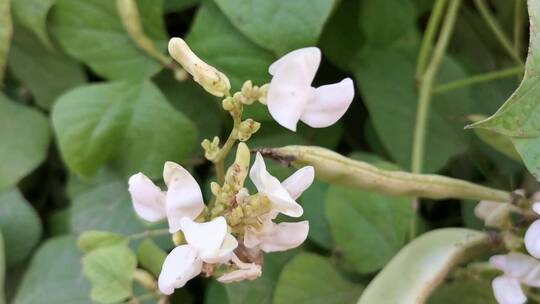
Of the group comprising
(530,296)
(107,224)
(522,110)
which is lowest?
(107,224)

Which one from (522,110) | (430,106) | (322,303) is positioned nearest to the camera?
(522,110)

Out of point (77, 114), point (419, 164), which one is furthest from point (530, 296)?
point (77, 114)

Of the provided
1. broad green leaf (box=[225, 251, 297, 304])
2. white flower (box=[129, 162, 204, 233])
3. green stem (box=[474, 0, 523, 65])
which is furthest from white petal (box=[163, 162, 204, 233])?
green stem (box=[474, 0, 523, 65])

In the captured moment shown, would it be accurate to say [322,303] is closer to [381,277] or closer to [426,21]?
[381,277]

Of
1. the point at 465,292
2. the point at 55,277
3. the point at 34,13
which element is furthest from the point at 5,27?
the point at 465,292

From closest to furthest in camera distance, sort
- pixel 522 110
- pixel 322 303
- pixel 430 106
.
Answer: pixel 522 110, pixel 322 303, pixel 430 106

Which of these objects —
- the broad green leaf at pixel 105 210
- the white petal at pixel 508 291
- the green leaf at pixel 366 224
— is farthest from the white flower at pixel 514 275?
the broad green leaf at pixel 105 210

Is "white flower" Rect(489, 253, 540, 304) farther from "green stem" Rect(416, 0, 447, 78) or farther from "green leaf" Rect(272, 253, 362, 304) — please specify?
"green stem" Rect(416, 0, 447, 78)
